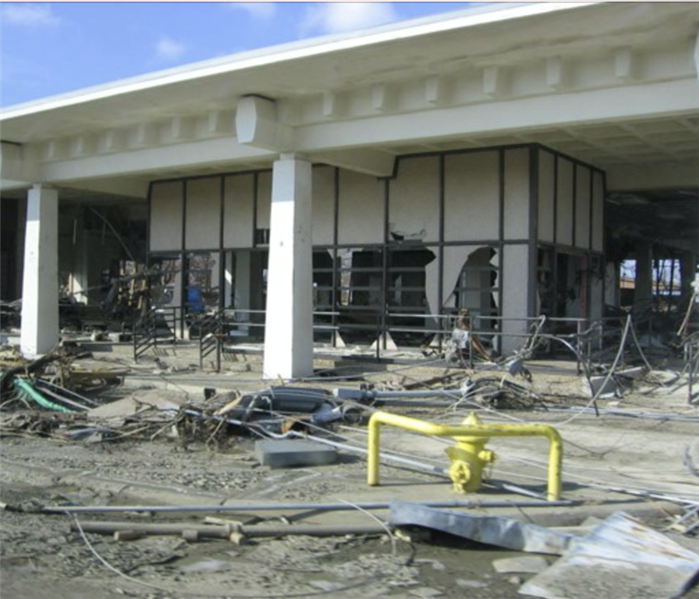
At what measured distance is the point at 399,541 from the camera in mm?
6027

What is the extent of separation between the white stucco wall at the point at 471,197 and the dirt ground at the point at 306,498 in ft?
18.5

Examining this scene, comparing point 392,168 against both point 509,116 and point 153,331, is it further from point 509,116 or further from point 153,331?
point 153,331

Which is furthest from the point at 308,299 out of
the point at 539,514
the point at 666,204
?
the point at 666,204

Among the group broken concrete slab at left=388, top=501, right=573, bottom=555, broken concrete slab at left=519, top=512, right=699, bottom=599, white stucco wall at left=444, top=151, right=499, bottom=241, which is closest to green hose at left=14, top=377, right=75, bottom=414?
broken concrete slab at left=388, top=501, right=573, bottom=555

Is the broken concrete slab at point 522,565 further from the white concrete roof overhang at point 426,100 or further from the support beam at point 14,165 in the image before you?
the support beam at point 14,165

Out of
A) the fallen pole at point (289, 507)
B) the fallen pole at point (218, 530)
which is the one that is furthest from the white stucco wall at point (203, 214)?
the fallen pole at point (218, 530)

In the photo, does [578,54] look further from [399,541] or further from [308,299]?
[399,541]

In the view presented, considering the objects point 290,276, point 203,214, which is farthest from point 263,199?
point 290,276

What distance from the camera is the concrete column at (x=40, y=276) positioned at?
65.8 ft

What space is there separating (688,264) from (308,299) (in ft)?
59.5

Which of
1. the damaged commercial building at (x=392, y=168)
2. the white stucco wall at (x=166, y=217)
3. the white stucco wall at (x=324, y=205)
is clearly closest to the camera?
the damaged commercial building at (x=392, y=168)

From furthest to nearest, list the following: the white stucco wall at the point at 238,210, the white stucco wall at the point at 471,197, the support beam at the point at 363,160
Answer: the white stucco wall at the point at 238,210
the white stucco wall at the point at 471,197
the support beam at the point at 363,160

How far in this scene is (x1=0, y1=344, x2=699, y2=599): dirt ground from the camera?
5.18m

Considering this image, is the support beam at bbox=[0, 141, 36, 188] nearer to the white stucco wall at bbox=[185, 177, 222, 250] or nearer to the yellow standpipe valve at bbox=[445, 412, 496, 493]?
the white stucco wall at bbox=[185, 177, 222, 250]
